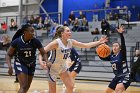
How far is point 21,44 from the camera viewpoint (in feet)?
25.2

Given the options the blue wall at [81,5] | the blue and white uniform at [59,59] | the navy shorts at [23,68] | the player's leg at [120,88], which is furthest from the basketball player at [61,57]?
the blue wall at [81,5]

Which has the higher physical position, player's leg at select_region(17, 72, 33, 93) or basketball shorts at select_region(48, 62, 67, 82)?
basketball shorts at select_region(48, 62, 67, 82)

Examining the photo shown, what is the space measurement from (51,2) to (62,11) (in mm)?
1996

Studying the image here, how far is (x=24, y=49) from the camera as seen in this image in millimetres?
7684

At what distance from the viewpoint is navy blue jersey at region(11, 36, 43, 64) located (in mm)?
7688

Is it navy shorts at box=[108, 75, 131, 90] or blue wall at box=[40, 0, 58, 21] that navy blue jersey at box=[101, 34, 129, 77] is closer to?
navy shorts at box=[108, 75, 131, 90]

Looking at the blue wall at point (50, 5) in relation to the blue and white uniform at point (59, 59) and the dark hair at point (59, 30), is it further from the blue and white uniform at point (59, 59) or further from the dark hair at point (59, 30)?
the blue and white uniform at point (59, 59)

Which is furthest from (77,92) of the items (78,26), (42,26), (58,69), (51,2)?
(51,2)

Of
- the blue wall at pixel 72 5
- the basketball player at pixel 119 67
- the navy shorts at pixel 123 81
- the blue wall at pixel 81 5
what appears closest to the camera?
the navy shorts at pixel 123 81

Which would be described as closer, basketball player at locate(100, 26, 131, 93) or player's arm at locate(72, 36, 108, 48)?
player's arm at locate(72, 36, 108, 48)

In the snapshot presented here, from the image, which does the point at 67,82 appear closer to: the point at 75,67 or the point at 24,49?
the point at 24,49

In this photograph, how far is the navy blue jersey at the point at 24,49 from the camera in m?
7.69

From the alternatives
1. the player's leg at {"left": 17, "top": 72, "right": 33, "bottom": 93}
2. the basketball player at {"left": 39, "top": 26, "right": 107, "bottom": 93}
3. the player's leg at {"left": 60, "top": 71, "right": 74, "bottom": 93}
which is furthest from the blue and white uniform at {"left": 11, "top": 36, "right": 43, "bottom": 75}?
the player's leg at {"left": 60, "top": 71, "right": 74, "bottom": 93}

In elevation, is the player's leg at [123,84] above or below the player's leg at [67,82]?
below
